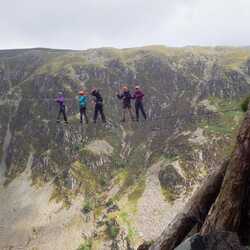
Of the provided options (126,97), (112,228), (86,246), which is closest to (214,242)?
(126,97)

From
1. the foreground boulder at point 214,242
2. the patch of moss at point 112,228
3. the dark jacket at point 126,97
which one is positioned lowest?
the patch of moss at point 112,228

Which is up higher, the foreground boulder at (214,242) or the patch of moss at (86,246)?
the foreground boulder at (214,242)

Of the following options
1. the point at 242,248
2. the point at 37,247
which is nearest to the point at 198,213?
the point at 242,248

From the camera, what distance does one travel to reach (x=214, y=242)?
1478 cm

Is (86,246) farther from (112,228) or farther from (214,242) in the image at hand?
(214,242)

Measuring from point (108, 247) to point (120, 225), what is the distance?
11592mm

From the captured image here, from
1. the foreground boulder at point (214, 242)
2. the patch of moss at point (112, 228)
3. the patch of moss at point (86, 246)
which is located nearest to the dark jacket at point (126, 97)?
the foreground boulder at point (214, 242)

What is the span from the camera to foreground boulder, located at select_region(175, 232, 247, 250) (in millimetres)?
14719

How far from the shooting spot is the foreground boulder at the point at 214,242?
14719mm

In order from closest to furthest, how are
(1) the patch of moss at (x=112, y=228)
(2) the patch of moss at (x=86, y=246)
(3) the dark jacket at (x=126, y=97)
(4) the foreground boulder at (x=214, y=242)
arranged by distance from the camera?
(4) the foreground boulder at (x=214, y=242) → (3) the dark jacket at (x=126, y=97) → (2) the patch of moss at (x=86, y=246) → (1) the patch of moss at (x=112, y=228)

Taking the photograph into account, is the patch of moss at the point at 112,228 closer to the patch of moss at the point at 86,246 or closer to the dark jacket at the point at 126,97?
the patch of moss at the point at 86,246

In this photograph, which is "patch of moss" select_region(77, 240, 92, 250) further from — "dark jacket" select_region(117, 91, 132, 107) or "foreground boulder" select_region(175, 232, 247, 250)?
"foreground boulder" select_region(175, 232, 247, 250)

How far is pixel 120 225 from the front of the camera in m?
182

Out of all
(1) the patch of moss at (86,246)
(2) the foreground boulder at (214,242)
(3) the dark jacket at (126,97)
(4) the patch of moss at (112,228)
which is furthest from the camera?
(4) the patch of moss at (112,228)
